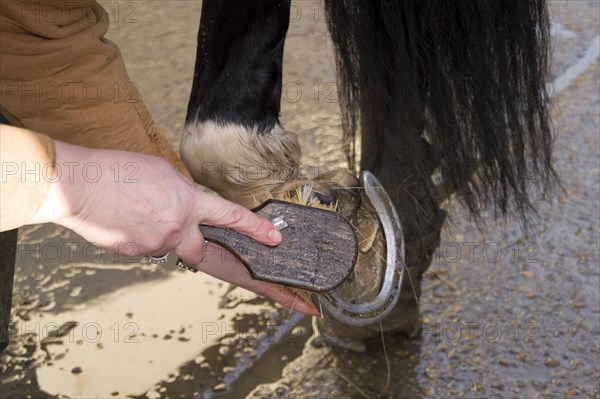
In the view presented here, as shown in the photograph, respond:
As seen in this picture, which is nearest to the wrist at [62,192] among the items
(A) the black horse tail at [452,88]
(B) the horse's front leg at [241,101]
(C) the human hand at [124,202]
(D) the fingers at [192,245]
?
(C) the human hand at [124,202]

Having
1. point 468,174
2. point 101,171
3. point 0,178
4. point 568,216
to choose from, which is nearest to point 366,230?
point 468,174

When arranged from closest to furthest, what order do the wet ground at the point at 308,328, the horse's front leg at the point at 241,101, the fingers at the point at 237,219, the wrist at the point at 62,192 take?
1. the wrist at the point at 62,192
2. the fingers at the point at 237,219
3. the horse's front leg at the point at 241,101
4. the wet ground at the point at 308,328

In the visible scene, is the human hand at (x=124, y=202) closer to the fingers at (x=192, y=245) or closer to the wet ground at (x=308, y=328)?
the fingers at (x=192, y=245)

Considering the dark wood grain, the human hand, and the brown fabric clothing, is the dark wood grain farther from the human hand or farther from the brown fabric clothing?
the brown fabric clothing

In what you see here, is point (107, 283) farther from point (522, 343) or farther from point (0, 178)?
point (0, 178)

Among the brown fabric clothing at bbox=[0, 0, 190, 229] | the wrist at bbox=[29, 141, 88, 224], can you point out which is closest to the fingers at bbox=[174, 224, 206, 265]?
the wrist at bbox=[29, 141, 88, 224]

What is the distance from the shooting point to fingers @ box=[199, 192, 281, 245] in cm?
112

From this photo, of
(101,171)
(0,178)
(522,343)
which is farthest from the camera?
(522,343)

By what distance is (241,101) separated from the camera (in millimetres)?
1291

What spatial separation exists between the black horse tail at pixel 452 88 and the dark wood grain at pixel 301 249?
9.0 inches

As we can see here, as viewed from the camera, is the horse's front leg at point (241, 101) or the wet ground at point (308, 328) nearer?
the horse's front leg at point (241, 101)

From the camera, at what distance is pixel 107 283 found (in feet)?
6.00

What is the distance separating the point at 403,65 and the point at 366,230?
229mm

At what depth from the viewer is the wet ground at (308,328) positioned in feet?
5.32
